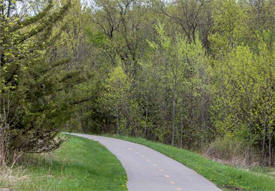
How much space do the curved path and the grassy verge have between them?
17.3 inches

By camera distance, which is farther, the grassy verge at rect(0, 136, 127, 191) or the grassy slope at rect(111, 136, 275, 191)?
the grassy slope at rect(111, 136, 275, 191)

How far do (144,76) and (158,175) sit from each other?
66.5 ft

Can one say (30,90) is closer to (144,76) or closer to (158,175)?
(158,175)

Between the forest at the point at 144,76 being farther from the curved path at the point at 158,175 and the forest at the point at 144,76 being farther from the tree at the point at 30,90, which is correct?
the curved path at the point at 158,175

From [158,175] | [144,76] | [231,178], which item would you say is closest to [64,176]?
[158,175]

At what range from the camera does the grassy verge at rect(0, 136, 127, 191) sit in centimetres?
852

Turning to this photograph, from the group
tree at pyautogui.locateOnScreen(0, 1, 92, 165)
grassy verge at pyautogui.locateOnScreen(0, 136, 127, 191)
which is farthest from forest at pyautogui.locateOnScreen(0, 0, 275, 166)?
grassy verge at pyautogui.locateOnScreen(0, 136, 127, 191)

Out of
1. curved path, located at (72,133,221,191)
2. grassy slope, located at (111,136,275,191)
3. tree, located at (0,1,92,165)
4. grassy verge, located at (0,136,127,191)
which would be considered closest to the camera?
grassy verge, located at (0,136,127,191)

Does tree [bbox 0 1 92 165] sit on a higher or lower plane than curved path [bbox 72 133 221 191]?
higher

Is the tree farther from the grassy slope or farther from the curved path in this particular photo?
the grassy slope

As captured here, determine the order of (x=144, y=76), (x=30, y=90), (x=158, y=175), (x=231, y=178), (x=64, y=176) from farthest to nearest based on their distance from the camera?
(x=144, y=76), (x=231, y=178), (x=158, y=175), (x=30, y=90), (x=64, y=176)

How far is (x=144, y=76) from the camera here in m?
31.7

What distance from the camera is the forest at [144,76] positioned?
11.4m

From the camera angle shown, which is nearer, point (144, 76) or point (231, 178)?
point (231, 178)
